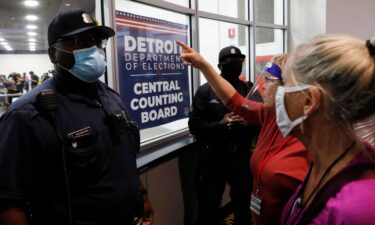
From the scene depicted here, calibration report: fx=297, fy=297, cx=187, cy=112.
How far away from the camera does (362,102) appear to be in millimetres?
736

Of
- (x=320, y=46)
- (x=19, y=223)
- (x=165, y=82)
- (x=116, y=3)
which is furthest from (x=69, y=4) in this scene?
(x=320, y=46)

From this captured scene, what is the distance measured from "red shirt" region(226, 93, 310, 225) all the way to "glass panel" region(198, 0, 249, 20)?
2.15 m

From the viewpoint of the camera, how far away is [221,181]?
245 cm

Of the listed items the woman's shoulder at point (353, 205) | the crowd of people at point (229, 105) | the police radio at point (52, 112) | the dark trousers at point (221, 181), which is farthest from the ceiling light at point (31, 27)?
the woman's shoulder at point (353, 205)

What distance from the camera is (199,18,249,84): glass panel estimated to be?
10.8ft

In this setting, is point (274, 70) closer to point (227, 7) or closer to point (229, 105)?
point (229, 105)

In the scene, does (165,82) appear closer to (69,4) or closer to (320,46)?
(69,4)

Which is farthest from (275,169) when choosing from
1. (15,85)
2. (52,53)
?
(15,85)

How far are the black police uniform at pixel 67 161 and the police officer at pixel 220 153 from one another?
114 cm

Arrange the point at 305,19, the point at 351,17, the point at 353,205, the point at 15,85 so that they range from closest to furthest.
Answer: the point at 353,205 < the point at 15,85 < the point at 305,19 < the point at 351,17

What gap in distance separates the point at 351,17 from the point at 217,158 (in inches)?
162

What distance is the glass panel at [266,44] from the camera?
425cm

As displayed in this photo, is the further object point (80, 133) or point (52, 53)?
point (52, 53)

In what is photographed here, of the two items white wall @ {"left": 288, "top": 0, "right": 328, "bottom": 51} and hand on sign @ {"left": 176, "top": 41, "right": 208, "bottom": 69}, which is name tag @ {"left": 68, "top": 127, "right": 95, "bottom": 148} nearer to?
hand on sign @ {"left": 176, "top": 41, "right": 208, "bottom": 69}
